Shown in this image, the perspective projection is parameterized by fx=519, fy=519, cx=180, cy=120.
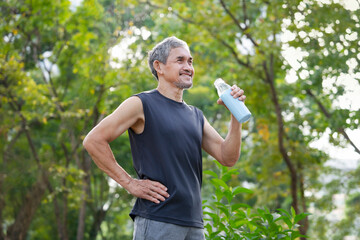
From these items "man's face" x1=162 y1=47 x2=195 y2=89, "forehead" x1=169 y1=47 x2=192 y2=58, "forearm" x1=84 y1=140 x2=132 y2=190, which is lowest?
"forearm" x1=84 y1=140 x2=132 y2=190

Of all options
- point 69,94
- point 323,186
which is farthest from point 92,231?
point 323,186

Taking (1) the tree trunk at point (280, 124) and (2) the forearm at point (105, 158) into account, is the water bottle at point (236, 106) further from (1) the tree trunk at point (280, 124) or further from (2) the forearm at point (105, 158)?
(1) the tree trunk at point (280, 124)

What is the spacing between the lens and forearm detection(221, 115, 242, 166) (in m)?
2.74

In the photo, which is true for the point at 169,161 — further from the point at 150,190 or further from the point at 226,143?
the point at 226,143

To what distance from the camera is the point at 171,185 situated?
98.3 inches

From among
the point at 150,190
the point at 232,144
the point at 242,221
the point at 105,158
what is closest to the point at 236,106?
the point at 232,144

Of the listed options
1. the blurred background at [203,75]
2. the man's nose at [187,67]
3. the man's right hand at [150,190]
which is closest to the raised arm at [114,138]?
the man's right hand at [150,190]

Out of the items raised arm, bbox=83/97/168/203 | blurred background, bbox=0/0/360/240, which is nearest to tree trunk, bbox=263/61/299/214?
blurred background, bbox=0/0/360/240

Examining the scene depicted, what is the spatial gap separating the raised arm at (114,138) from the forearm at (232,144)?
1.63ft

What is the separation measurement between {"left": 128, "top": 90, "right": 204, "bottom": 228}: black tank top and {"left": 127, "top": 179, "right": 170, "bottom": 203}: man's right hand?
0.10 feet

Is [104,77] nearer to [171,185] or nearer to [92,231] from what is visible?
[92,231]

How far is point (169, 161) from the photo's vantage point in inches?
98.9

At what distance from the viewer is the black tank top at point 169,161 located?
2486 millimetres

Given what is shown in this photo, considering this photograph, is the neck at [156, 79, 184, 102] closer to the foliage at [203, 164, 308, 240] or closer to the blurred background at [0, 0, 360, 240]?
the foliage at [203, 164, 308, 240]
